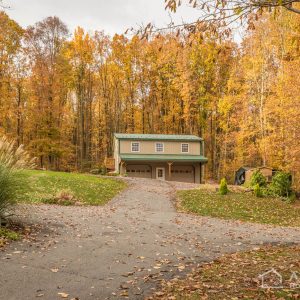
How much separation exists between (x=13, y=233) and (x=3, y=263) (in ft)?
5.54

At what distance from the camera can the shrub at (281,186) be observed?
839 inches

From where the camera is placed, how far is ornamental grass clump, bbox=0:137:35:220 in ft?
24.9

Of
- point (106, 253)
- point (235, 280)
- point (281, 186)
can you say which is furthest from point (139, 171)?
point (235, 280)

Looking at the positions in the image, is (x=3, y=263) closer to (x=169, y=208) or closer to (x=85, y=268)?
(x=85, y=268)

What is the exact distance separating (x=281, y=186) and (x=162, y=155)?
13.6 m

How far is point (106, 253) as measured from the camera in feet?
22.6

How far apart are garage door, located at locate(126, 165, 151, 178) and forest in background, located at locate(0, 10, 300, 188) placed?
6.34 metres

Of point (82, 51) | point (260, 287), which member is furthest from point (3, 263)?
point (82, 51)

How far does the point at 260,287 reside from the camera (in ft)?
16.0

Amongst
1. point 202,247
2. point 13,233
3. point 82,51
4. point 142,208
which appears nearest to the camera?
point 13,233

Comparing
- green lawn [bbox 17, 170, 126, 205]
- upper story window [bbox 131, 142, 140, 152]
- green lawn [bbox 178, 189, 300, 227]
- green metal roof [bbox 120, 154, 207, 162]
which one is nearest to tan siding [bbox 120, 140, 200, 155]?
upper story window [bbox 131, 142, 140, 152]

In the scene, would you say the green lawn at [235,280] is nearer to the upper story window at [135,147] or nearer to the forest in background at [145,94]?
the forest in background at [145,94]

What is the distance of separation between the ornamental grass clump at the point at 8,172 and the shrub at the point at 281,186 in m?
17.6

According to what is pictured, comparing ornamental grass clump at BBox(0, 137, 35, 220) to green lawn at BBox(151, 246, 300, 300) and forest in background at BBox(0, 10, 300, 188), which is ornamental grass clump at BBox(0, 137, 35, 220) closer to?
green lawn at BBox(151, 246, 300, 300)
